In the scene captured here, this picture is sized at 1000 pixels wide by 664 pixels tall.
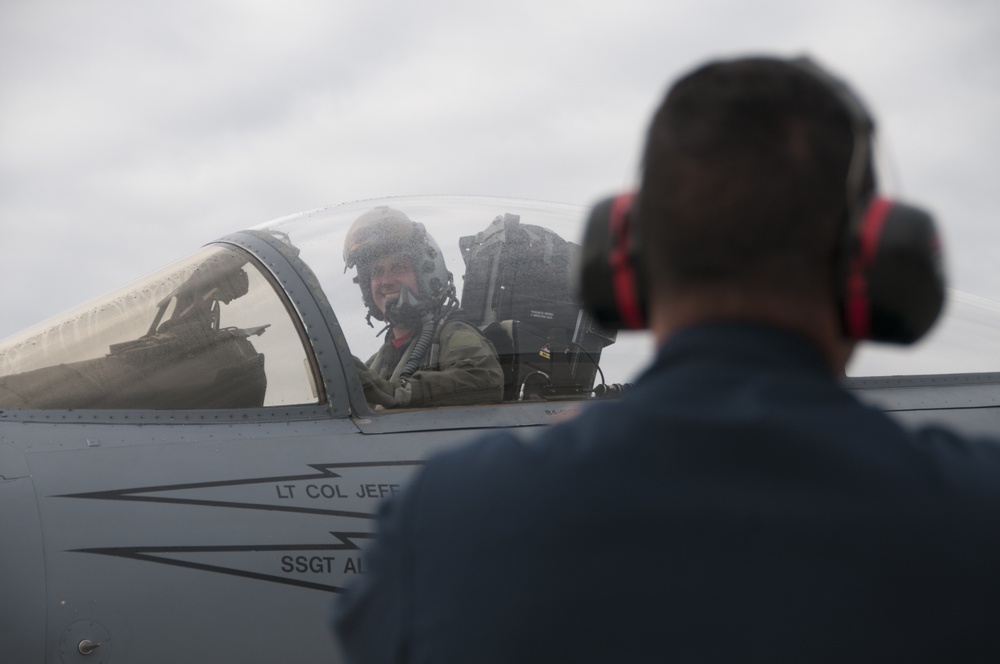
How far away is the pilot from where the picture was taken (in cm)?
411

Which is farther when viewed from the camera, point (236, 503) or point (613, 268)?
point (236, 503)

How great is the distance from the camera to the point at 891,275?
135cm

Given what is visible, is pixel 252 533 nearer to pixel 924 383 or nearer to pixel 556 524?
pixel 556 524

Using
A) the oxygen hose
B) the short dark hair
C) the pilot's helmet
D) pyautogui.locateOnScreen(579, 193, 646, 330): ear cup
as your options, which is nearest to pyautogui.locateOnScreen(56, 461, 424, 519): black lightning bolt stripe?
the oxygen hose

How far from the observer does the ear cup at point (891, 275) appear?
51.9 inches

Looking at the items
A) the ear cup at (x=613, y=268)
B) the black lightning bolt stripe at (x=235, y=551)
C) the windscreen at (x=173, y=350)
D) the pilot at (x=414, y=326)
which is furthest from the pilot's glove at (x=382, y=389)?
the ear cup at (x=613, y=268)

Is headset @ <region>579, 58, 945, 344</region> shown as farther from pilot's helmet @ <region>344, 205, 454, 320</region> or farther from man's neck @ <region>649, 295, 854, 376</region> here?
pilot's helmet @ <region>344, 205, 454, 320</region>

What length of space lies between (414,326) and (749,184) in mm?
3182

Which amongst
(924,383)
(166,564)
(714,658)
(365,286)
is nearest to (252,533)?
(166,564)

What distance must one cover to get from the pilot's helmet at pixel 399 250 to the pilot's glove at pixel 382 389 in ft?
1.30

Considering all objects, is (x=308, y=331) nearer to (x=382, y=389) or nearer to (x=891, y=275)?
(x=382, y=389)

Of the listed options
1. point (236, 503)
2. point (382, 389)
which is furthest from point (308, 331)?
point (236, 503)

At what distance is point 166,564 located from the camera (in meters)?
3.28

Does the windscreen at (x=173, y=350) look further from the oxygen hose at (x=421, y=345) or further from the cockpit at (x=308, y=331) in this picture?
the oxygen hose at (x=421, y=345)
